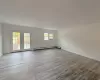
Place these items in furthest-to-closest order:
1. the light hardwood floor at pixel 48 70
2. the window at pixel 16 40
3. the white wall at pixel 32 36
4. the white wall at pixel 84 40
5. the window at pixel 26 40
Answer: the window at pixel 26 40 < the window at pixel 16 40 < the white wall at pixel 32 36 < the white wall at pixel 84 40 < the light hardwood floor at pixel 48 70

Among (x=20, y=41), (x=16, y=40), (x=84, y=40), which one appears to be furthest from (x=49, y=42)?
(x=84, y=40)

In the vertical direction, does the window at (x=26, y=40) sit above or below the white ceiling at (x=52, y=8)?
below

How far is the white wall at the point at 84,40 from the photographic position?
5.04 meters

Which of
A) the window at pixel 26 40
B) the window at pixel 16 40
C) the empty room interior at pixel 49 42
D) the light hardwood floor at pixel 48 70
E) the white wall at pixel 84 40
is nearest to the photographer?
the light hardwood floor at pixel 48 70

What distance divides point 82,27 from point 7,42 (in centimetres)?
588

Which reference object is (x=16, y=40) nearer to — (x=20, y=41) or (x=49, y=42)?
(x=20, y=41)

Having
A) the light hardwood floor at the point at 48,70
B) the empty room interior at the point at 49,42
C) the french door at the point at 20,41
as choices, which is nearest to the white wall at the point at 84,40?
the empty room interior at the point at 49,42

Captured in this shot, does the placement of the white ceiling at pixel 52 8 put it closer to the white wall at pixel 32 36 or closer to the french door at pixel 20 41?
the white wall at pixel 32 36

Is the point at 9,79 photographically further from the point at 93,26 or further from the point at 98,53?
the point at 93,26

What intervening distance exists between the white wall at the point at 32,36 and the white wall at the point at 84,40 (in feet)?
6.63

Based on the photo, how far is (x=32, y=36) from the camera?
7.92 metres

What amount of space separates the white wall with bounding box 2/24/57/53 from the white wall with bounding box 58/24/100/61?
2.02m

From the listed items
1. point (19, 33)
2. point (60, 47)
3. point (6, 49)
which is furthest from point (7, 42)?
point (60, 47)

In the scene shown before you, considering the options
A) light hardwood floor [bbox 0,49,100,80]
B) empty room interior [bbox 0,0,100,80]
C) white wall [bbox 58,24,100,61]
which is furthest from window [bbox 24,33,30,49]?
white wall [bbox 58,24,100,61]
